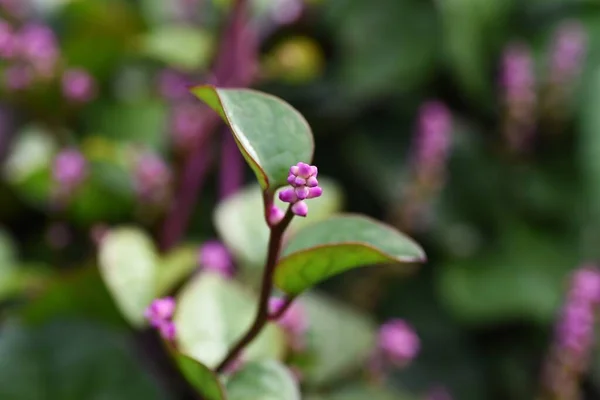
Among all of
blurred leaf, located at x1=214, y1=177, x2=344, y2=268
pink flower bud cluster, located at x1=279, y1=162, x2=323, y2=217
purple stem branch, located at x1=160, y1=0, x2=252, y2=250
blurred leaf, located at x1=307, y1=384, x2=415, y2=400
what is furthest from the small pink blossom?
pink flower bud cluster, located at x1=279, y1=162, x2=323, y2=217

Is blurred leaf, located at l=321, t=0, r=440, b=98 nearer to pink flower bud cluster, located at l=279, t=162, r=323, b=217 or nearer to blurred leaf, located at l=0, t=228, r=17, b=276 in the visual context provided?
blurred leaf, located at l=0, t=228, r=17, b=276

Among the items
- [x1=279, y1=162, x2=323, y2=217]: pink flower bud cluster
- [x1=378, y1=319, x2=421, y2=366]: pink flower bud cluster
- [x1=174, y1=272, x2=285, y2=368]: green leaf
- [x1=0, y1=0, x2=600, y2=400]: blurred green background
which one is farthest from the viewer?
[x1=0, y1=0, x2=600, y2=400]: blurred green background

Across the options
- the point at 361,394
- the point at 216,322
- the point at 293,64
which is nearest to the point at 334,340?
the point at 361,394

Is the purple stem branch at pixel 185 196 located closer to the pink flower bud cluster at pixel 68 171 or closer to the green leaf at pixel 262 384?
the pink flower bud cluster at pixel 68 171

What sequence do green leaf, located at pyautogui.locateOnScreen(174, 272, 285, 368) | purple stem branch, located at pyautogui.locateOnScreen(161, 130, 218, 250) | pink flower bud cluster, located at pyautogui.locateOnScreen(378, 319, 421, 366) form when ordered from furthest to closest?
1. purple stem branch, located at pyautogui.locateOnScreen(161, 130, 218, 250)
2. pink flower bud cluster, located at pyautogui.locateOnScreen(378, 319, 421, 366)
3. green leaf, located at pyautogui.locateOnScreen(174, 272, 285, 368)

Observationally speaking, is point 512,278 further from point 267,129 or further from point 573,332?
point 267,129
